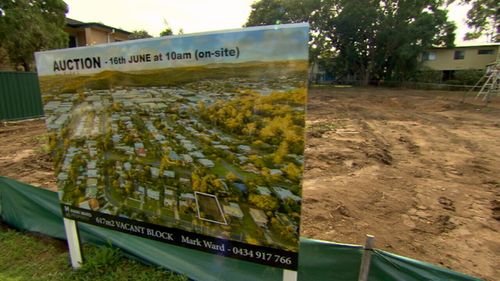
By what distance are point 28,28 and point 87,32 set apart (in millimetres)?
8404

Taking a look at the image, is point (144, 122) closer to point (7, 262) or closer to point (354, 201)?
point (7, 262)

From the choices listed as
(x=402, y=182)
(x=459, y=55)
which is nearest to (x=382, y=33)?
(x=459, y=55)

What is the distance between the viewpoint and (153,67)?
2.07 metres

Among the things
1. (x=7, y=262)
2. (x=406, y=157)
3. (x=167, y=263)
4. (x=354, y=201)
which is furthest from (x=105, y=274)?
(x=406, y=157)

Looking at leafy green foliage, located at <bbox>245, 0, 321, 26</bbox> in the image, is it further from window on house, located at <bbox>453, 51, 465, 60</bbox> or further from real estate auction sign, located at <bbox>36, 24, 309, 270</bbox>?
→ real estate auction sign, located at <bbox>36, 24, 309, 270</bbox>

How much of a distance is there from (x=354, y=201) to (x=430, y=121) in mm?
8949

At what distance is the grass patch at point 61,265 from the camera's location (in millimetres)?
2924

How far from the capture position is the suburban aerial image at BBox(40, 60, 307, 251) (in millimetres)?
1767

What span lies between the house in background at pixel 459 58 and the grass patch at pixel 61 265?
35305mm

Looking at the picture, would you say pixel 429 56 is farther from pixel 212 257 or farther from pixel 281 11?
pixel 212 257

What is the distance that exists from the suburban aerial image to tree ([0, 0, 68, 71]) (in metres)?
13.4

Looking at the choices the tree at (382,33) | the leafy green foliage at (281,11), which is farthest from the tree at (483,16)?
the leafy green foliage at (281,11)

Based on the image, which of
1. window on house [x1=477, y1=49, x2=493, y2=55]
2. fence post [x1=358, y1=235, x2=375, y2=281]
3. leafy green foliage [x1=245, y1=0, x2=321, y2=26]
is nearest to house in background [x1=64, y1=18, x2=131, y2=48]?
leafy green foliage [x1=245, y1=0, x2=321, y2=26]

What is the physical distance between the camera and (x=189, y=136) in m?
2.07
